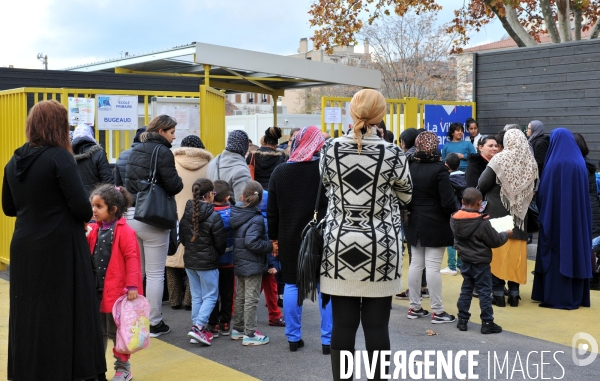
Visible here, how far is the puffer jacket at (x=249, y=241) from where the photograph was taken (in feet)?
20.6

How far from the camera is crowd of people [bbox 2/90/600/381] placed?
14.7 feet

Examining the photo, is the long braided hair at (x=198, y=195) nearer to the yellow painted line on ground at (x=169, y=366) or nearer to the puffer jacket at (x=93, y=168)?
the yellow painted line on ground at (x=169, y=366)

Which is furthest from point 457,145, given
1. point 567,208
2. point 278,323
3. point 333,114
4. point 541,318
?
point 278,323

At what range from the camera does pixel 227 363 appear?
5922 mm

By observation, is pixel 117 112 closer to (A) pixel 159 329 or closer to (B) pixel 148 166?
(B) pixel 148 166

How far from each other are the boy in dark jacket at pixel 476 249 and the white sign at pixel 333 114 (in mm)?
4862

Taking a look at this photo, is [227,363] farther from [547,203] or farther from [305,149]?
[547,203]

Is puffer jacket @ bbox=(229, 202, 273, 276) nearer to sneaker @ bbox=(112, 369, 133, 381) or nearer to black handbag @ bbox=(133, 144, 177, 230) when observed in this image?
black handbag @ bbox=(133, 144, 177, 230)

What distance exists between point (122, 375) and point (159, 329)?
139 cm

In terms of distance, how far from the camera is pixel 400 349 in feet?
20.7

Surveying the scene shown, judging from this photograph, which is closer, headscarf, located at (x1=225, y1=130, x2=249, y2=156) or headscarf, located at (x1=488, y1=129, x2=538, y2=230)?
headscarf, located at (x1=225, y1=130, x2=249, y2=156)

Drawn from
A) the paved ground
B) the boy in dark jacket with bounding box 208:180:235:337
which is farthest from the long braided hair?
the paved ground

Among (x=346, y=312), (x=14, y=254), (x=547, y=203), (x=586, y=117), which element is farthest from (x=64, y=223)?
(x=586, y=117)

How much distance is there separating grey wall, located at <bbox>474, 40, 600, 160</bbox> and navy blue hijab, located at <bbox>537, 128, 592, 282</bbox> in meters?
3.95
